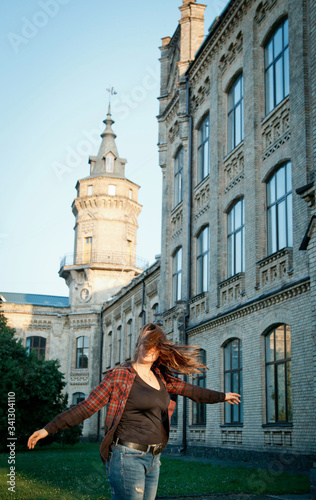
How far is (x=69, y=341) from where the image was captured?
47.8 meters

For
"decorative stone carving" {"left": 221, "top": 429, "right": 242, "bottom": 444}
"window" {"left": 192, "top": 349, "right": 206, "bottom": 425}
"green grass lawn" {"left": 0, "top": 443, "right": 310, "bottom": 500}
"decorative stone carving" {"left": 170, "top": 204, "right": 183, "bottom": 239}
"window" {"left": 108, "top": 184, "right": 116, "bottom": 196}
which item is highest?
"window" {"left": 108, "top": 184, "right": 116, "bottom": 196}

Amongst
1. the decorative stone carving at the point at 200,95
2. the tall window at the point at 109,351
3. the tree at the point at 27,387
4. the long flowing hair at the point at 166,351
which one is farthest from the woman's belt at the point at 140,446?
the tall window at the point at 109,351

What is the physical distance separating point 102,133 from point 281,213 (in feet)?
127

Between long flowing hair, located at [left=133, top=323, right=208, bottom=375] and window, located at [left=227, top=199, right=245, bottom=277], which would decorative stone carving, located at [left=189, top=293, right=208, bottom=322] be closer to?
window, located at [left=227, top=199, right=245, bottom=277]

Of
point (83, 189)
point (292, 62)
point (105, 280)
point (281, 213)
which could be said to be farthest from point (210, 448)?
point (83, 189)

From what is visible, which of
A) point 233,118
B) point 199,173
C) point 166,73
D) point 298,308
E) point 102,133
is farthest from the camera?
point 102,133

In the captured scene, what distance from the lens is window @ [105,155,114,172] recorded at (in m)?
50.6

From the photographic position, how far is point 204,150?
24.0 metres

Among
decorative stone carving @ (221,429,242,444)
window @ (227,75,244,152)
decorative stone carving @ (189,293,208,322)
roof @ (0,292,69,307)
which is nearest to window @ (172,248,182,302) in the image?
decorative stone carving @ (189,293,208,322)

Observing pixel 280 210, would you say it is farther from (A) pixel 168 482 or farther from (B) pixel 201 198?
(A) pixel 168 482

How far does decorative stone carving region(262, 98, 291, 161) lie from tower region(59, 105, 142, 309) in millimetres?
30449

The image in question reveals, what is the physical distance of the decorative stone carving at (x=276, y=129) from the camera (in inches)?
644

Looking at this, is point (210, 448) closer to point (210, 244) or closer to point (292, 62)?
point (210, 244)

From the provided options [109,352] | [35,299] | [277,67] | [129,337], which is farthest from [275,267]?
[35,299]
